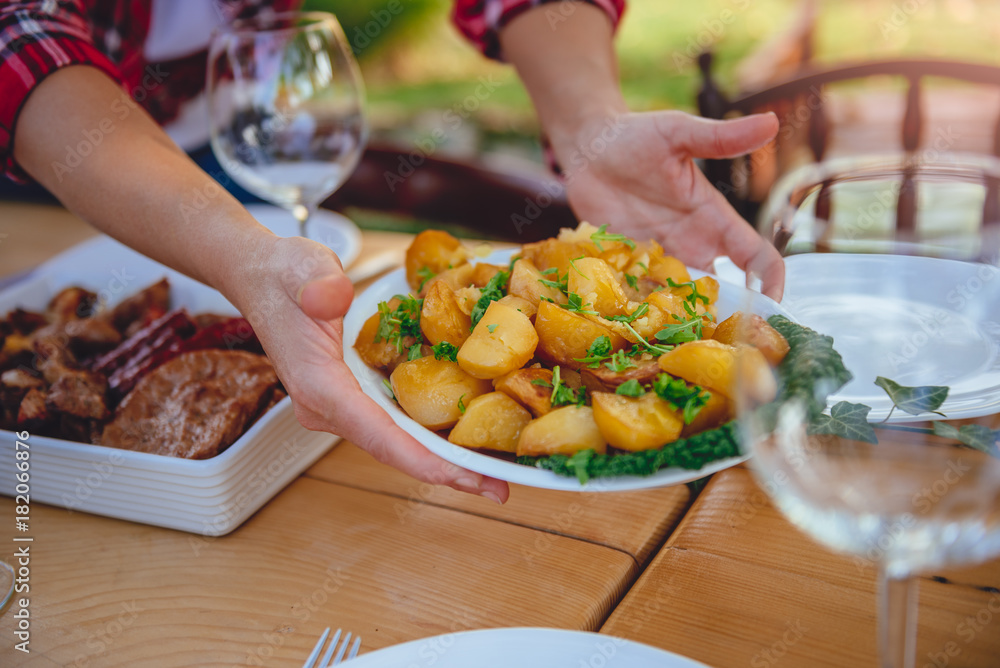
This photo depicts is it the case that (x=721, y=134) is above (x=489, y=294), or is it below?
above

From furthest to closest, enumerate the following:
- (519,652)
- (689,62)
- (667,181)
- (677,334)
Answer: (689,62) → (667,181) → (677,334) → (519,652)

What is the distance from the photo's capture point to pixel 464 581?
953mm

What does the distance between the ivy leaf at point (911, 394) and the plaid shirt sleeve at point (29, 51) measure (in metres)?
1.37

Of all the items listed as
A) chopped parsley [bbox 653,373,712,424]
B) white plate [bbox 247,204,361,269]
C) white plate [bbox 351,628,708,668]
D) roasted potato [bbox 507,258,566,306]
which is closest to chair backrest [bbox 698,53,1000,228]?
white plate [bbox 247,204,361,269]

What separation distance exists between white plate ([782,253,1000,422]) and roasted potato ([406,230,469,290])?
0.59 m

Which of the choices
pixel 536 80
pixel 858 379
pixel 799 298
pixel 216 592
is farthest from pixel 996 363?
pixel 536 80

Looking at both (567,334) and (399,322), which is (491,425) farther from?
(399,322)

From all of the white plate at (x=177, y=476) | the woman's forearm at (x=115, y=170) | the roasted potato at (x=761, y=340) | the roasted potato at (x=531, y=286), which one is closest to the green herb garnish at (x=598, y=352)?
the roasted potato at (x=531, y=286)

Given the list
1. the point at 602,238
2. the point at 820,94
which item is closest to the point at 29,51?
the point at 602,238

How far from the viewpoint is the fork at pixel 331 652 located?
0.82 m

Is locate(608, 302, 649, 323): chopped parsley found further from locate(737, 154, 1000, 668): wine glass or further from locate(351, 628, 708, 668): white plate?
locate(351, 628, 708, 668): white plate

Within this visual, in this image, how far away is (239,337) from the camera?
1398 millimetres

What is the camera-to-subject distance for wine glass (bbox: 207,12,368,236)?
4.73ft

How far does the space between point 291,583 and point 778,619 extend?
59cm
